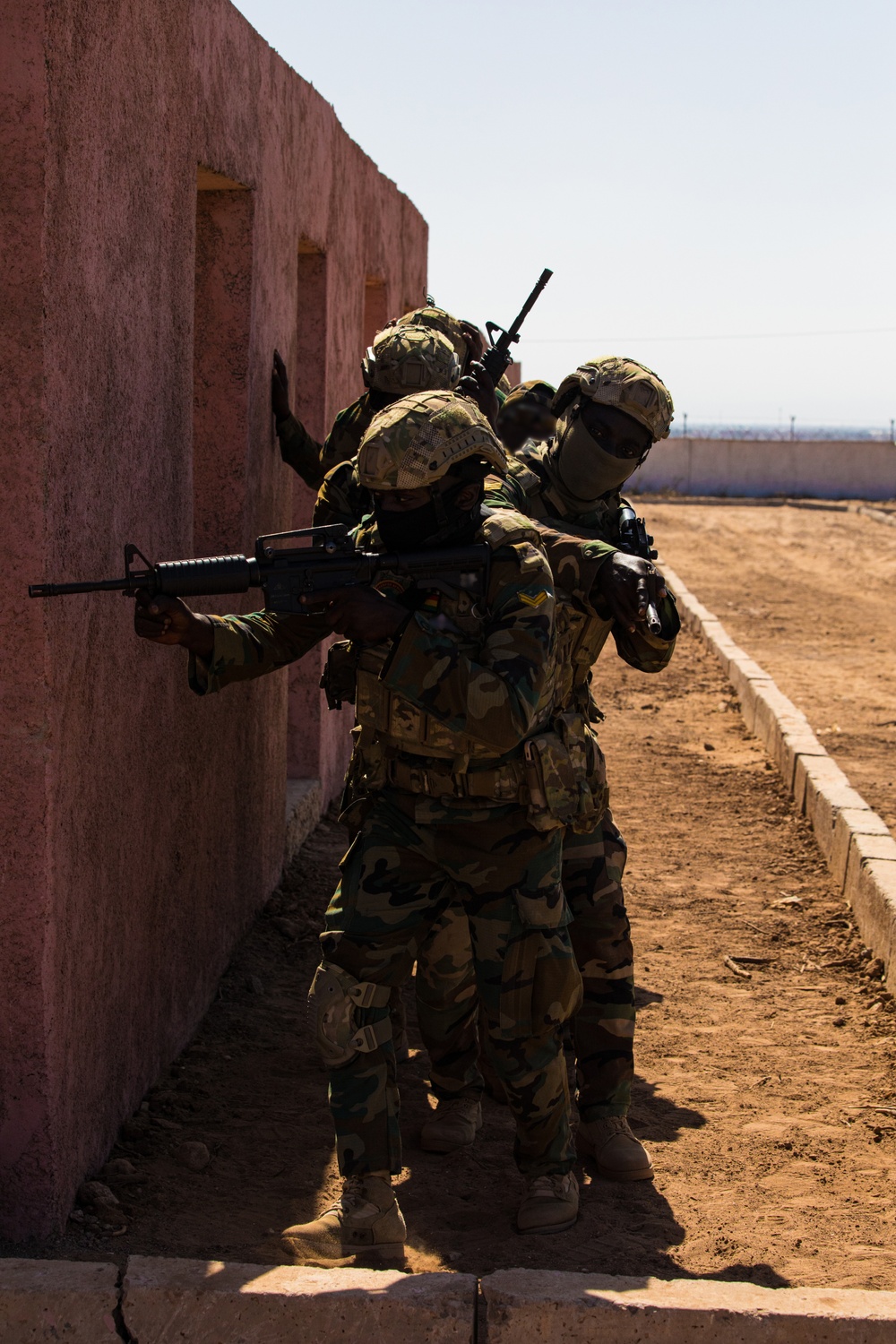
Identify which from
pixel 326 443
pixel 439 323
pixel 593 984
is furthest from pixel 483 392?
pixel 593 984

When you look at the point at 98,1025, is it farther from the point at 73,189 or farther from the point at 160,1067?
the point at 73,189

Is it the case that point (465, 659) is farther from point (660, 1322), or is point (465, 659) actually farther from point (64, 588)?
point (660, 1322)

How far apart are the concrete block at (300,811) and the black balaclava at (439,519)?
3050 mm

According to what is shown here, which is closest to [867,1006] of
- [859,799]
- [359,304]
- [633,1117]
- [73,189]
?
[633,1117]

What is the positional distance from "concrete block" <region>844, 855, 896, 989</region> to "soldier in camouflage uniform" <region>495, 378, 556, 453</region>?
212 centimetres

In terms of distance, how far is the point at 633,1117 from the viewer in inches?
164

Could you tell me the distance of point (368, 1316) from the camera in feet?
9.20

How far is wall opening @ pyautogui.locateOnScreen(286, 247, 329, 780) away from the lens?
6.89m

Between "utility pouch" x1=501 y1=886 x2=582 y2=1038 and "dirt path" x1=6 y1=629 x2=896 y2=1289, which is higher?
"utility pouch" x1=501 y1=886 x2=582 y2=1038

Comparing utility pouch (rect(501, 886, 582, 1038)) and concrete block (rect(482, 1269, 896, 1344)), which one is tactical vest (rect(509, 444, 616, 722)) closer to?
utility pouch (rect(501, 886, 582, 1038))

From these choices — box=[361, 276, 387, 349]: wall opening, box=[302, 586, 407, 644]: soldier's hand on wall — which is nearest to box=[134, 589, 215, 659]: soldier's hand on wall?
box=[302, 586, 407, 644]: soldier's hand on wall

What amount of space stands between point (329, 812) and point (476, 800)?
412 centimetres

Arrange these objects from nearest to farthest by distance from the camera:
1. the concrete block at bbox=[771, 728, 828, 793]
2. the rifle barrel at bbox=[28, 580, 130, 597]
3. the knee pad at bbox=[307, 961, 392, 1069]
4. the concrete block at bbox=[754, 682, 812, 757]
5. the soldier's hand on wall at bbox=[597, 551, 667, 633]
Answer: the rifle barrel at bbox=[28, 580, 130, 597]
the knee pad at bbox=[307, 961, 392, 1069]
the soldier's hand on wall at bbox=[597, 551, 667, 633]
the concrete block at bbox=[771, 728, 828, 793]
the concrete block at bbox=[754, 682, 812, 757]

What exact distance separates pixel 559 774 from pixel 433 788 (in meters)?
0.29
